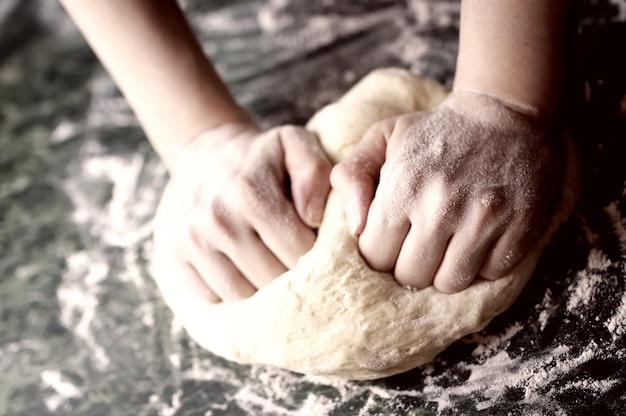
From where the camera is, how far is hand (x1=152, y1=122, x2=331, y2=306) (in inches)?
38.8

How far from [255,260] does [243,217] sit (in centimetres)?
7

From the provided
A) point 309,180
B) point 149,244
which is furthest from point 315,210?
point 149,244

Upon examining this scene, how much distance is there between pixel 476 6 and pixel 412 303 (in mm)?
469

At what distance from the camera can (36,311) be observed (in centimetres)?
128

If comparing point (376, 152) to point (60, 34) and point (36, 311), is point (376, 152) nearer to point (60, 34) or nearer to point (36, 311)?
point (36, 311)

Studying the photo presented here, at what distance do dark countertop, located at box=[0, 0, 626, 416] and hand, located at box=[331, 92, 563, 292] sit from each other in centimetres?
15

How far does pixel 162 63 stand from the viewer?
1.18 m

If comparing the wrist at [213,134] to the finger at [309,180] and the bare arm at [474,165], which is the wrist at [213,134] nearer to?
the finger at [309,180]

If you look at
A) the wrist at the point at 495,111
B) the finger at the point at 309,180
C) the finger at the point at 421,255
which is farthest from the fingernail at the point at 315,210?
the wrist at the point at 495,111

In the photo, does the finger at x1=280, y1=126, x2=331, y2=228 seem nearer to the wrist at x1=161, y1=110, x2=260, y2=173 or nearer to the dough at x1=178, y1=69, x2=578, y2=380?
the dough at x1=178, y1=69, x2=578, y2=380

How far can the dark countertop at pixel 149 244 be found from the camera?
958 millimetres

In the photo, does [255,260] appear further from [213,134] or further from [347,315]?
[213,134]

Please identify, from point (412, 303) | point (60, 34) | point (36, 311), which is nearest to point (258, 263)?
point (412, 303)

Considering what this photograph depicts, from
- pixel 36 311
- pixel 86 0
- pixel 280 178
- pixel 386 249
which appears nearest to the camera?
pixel 386 249
